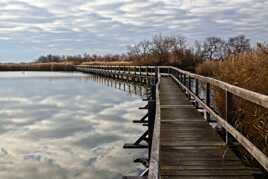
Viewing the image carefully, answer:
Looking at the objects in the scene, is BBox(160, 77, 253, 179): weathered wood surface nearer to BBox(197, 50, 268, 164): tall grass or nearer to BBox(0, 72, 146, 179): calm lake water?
BBox(197, 50, 268, 164): tall grass

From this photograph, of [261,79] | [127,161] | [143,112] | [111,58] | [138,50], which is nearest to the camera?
[261,79]

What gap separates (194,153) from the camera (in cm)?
674

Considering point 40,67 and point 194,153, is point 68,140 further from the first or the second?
point 40,67

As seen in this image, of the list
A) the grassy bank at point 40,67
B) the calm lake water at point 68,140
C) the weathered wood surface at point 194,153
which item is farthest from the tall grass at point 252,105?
the grassy bank at point 40,67

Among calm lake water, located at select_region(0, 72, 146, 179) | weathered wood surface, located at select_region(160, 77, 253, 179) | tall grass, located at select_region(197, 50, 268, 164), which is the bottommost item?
calm lake water, located at select_region(0, 72, 146, 179)

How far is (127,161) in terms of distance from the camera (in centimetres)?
1103

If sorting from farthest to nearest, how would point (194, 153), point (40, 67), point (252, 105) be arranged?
point (40, 67) → point (252, 105) → point (194, 153)

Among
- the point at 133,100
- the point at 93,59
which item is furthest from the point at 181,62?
the point at 93,59

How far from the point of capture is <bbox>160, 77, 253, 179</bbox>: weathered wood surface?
18.3ft

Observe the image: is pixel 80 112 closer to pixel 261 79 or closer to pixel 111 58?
pixel 261 79

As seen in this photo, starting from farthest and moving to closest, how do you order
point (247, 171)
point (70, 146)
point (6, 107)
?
point (6, 107), point (70, 146), point (247, 171)

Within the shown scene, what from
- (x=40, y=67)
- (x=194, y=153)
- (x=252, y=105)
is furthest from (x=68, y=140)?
(x=40, y=67)

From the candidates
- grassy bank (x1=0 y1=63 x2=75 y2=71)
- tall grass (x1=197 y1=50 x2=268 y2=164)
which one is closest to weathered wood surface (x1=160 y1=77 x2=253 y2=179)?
tall grass (x1=197 y1=50 x2=268 y2=164)

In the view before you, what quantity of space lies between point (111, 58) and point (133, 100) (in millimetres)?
65809
